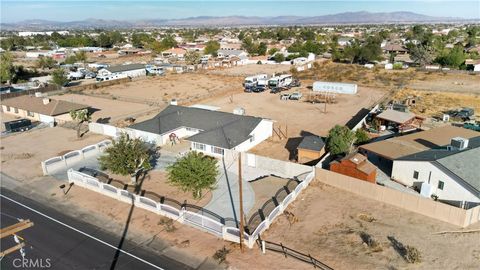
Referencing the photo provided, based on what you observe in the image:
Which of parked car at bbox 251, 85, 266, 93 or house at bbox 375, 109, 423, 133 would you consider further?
parked car at bbox 251, 85, 266, 93

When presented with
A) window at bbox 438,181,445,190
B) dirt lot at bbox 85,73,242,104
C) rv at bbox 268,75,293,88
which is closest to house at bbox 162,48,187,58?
dirt lot at bbox 85,73,242,104

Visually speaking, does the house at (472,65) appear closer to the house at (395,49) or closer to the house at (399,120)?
the house at (395,49)

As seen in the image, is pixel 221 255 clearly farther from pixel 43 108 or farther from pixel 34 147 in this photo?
pixel 43 108

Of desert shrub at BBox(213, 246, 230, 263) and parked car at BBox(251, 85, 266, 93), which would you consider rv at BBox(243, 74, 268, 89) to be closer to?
parked car at BBox(251, 85, 266, 93)

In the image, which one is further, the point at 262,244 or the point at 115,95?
the point at 115,95

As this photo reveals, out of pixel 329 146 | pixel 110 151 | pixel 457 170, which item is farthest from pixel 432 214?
pixel 110 151

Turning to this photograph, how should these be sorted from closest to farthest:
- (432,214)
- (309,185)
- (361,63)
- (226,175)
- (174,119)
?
(432,214)
(309,185)
(226,175)
(174,119)
(361,63)

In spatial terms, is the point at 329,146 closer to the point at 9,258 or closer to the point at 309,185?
the point at 309,185
